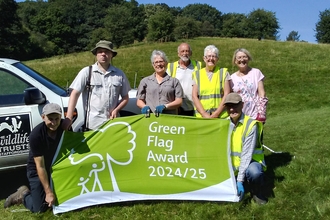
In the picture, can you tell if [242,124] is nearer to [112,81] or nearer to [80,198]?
[112,81]

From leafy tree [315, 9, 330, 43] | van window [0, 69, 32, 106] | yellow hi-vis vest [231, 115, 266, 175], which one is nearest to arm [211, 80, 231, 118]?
yellow hi-vis vest [231, 115, 266, 175]

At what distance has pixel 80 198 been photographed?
483 centimetres

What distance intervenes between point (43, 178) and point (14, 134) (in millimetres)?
929

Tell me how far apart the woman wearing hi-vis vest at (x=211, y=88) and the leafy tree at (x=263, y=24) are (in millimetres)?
51858

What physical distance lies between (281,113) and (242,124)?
32.9ft

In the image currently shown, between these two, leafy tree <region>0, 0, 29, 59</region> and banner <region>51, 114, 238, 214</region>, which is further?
leafy tree <region>0, 0, 29, 59</region>

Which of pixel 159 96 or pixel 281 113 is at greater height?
pixel 159 96

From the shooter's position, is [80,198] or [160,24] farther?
[160,24]

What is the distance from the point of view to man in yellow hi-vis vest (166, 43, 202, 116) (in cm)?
571

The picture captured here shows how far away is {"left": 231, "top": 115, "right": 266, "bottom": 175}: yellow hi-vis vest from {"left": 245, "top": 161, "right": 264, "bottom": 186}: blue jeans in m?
0.14

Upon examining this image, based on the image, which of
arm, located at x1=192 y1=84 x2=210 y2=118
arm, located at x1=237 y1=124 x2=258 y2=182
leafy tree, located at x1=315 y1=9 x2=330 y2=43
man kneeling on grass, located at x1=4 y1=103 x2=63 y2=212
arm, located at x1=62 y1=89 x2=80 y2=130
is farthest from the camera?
leafy tree, located at x1=315 y1=9 x2=330 y2=43

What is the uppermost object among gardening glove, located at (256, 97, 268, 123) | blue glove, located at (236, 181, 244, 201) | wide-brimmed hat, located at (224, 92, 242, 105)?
wide-brimmed hat, located at (224, 92, 242, 105)

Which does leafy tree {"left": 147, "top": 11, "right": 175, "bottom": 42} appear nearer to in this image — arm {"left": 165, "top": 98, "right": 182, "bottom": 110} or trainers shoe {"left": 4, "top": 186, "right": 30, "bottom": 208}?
arm {"left": 165, "top": 98, "right": 182, "bottom": 110}

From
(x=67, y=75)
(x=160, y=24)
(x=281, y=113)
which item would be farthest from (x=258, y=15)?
(x=281, y=113)
